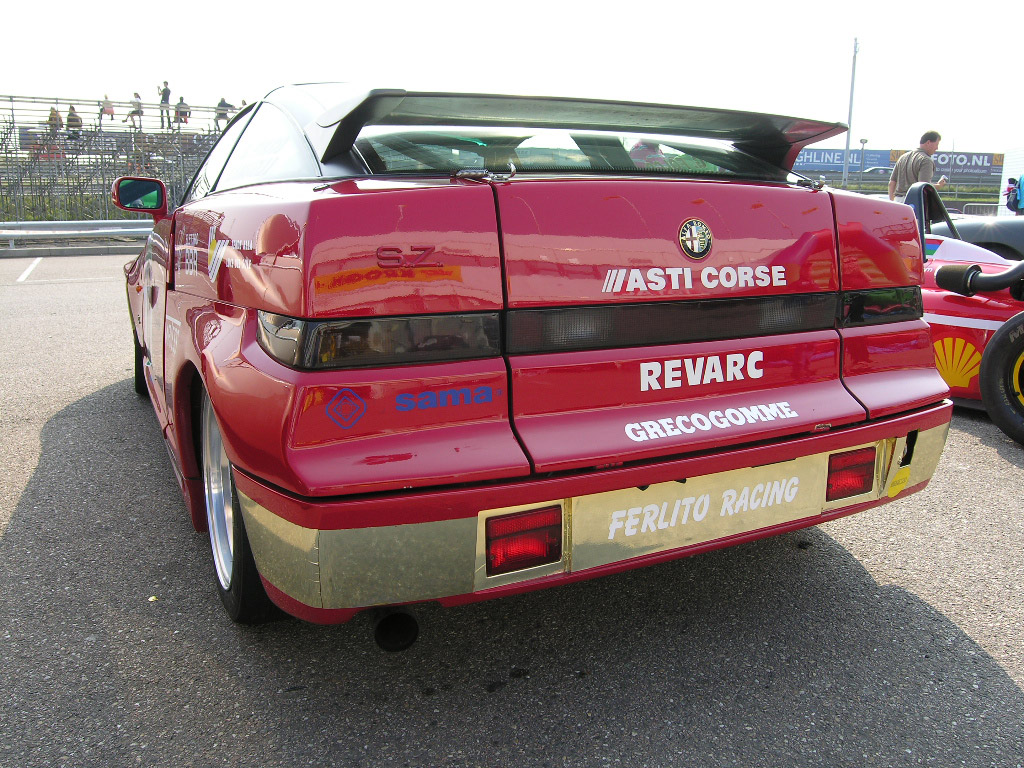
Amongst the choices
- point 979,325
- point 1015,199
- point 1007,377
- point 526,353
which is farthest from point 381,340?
point 1015,199

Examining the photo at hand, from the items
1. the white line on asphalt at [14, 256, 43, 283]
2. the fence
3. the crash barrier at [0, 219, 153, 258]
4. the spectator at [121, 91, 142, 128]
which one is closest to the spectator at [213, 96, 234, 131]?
the fence

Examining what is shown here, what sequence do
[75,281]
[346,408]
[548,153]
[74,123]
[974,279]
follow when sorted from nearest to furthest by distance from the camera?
[346,408] < [548,153] < [974,279] < [75,281] < [74,123]

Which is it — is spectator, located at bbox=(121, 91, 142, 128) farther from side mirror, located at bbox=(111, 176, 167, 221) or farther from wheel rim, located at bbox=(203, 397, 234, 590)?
wheel rim, located at bbox=(203, 397, 234, 590)

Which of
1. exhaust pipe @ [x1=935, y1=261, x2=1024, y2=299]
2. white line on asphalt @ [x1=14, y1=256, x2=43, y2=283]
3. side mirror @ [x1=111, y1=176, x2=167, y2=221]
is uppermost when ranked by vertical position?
side mirror @ [x1=111, y1=176, x2=167, y2=221]

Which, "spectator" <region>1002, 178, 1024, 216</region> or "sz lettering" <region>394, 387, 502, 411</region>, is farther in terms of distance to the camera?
"spectator" <region>1002, 178, 1024, 216</region>

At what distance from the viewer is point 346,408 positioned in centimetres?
155

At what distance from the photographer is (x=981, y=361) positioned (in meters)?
3.85

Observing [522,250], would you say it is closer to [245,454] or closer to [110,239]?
[245,454]

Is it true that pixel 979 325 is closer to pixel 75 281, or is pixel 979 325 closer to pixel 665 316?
pixel 665 316

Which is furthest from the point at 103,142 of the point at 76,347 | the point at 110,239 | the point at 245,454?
the point at 245,454

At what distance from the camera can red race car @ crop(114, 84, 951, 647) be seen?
156cm

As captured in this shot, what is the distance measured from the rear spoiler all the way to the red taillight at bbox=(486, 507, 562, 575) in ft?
3.15

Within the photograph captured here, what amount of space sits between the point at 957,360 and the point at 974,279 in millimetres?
438

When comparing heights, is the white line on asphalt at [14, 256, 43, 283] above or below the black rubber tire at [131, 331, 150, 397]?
below
